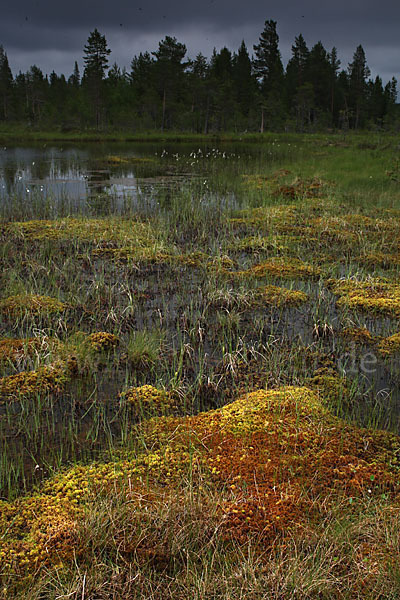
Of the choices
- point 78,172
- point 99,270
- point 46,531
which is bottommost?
point 46,531

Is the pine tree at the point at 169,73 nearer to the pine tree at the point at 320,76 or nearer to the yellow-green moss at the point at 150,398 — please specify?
the pine tree at the point at 320,76

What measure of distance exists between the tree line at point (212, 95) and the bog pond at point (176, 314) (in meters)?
41.0

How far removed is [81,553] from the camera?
281cm

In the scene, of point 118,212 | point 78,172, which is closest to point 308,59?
point 78,172

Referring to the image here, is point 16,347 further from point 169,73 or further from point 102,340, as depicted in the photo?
point 169,73

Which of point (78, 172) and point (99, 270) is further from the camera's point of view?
point (78, 172)

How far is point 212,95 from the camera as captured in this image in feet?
192

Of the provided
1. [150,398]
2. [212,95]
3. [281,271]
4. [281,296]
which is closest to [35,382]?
[150,398]

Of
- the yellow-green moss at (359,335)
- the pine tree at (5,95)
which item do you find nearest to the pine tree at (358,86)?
the pine tree at (5,95)

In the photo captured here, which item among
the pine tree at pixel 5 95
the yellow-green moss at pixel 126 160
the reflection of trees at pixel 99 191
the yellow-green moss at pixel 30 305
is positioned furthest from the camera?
the pine tree at pixel 5 95

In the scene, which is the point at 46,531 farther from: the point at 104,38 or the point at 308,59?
the point at 308,59

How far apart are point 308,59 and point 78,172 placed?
6723cm

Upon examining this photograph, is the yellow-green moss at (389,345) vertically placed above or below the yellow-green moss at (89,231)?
below

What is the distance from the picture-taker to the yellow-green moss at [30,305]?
6.44 metres
